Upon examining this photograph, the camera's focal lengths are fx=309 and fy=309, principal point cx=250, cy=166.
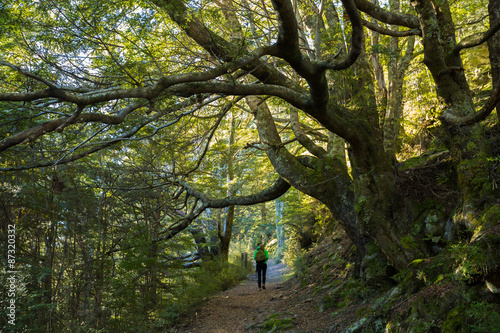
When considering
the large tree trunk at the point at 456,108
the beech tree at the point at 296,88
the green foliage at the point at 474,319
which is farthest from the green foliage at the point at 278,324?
the large tree trunk at the point at 456,108

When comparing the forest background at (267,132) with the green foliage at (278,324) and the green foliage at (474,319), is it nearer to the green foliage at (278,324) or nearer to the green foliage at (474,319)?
the green foliage at (474,319)

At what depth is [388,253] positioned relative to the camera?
521 centimetres

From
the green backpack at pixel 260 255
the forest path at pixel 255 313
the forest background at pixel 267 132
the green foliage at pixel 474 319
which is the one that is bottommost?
the forest path at pixel 255 313

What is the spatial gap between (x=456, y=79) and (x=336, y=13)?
3334 mm

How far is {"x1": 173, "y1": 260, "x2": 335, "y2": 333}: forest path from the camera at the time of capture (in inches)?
242

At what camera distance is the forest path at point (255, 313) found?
6.14 metres

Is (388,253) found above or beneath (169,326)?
above

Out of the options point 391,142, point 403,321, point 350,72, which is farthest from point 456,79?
point 403,321

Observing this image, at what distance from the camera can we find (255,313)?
7855mm

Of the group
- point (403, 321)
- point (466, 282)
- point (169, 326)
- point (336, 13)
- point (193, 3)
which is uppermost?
point (336, 13)

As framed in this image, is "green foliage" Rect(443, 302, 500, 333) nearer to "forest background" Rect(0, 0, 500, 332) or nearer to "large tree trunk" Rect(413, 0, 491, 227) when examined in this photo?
"forest background" Rect(0, 0, 500, 332)

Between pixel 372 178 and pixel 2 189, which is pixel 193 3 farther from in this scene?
pixel 2 189

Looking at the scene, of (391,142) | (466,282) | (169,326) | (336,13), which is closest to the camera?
(466,282)

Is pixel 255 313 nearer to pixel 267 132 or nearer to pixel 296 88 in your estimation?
pixel 267 132
